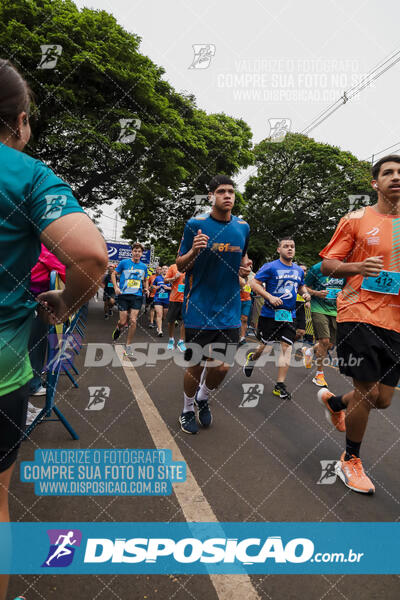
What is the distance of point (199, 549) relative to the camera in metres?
1.99

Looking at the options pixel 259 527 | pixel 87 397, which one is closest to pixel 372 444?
pixel 259 527

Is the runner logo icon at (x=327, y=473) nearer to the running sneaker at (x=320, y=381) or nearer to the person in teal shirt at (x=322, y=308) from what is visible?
the running sneaker at (x=320, y=381)

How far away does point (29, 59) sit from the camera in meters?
13.1

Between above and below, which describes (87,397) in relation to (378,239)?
below

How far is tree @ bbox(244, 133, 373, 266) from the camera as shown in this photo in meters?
32.2

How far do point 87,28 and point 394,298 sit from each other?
631 inches

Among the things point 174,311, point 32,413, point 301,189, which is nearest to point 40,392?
point 32,413

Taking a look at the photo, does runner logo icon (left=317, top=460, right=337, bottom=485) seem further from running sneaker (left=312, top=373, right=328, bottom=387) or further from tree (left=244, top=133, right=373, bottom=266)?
tree (left=244, top=133, right=373, bottom=266)

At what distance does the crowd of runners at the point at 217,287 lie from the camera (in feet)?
3.66

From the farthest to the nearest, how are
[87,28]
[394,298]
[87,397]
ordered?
1. [87,28]
2. [87,397]
3. [394,298]

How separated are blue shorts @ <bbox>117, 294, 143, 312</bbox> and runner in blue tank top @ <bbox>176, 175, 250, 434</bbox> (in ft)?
A: 14.7

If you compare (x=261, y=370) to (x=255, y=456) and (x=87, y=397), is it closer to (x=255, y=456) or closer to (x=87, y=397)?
→ (x=87, y=397)

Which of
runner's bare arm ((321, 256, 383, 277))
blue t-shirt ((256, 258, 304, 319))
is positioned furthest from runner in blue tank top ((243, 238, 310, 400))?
runner's bare arm ((321, 256, 383, 277))

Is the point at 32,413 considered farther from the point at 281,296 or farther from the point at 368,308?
the point at 281,296
